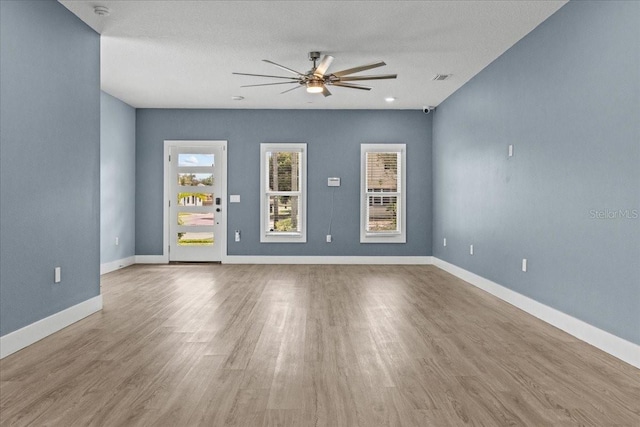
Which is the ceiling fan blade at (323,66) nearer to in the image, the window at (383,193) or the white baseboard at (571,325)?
the white baseboard at (571,325)

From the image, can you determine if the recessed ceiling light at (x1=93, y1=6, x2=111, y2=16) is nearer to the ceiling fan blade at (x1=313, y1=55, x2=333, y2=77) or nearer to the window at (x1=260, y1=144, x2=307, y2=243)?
the ceiling fan blade at (x1=313, y1=55, x2=333, y2=77)

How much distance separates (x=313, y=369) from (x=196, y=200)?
616cm

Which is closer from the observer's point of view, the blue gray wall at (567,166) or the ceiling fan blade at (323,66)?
the blue gray wall at (567,166)

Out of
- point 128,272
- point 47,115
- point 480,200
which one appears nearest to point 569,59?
point 480,200

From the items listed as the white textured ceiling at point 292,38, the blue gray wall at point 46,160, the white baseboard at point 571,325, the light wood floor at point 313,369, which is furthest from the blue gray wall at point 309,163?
the blue gray wall at point 46,160

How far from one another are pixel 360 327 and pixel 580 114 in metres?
2.59

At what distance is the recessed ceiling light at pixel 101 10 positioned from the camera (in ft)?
13.8

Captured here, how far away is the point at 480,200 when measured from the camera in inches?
241

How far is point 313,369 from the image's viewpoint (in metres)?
2.96

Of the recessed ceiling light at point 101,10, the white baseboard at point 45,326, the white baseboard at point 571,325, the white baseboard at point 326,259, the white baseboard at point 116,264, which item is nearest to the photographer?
the white baseboard at point 571,325

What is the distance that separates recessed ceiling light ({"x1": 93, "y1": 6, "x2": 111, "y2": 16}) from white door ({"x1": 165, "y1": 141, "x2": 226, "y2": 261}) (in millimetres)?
4242

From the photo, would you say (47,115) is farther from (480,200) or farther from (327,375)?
(480,200)

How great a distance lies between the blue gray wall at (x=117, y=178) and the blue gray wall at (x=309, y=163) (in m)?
0.21

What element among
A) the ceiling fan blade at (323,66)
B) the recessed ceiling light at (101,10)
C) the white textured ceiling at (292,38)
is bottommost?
the ceiling fan blade at (323,66)
